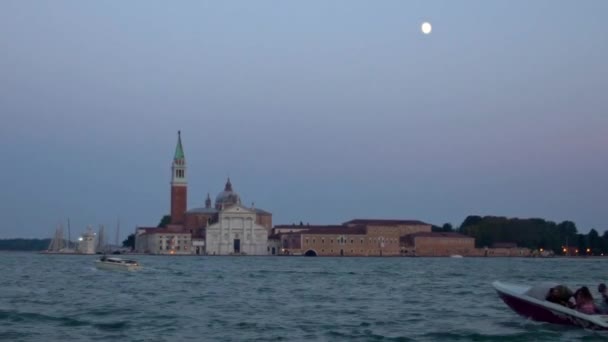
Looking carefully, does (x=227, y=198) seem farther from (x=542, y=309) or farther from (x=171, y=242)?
(x=542, y=309)

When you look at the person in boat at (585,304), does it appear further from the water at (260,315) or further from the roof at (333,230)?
the roof at (333,230)

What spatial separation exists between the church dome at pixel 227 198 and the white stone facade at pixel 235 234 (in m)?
6.32

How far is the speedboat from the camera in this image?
19000mm

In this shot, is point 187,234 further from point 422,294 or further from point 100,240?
point 422,294

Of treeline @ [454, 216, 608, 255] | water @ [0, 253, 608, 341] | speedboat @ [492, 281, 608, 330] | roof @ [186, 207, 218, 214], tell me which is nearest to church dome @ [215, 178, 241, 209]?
roof @ [186, 207, 218, 214]

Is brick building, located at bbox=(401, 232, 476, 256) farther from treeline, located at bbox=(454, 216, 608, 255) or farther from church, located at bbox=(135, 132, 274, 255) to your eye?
church, located at bbox=(135, 132, 274, 255)

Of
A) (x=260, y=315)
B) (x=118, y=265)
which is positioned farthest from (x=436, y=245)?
(x=260, y=315)

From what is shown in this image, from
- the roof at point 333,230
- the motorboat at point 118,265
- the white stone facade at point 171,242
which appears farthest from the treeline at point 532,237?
the motorboat at point 118,265

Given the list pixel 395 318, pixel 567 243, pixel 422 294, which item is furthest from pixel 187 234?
pixel 395 318

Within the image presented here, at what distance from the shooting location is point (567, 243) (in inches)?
5527

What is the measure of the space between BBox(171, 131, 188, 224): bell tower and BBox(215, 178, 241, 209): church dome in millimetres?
4718

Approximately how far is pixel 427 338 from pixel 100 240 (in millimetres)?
121479

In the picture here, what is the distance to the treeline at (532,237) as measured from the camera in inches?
5325

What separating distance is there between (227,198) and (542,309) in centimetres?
11413
